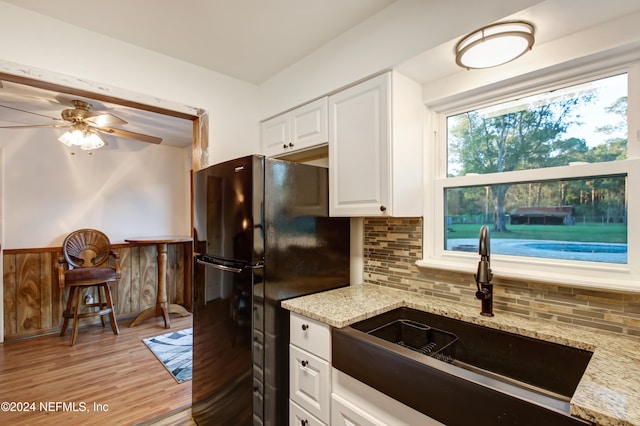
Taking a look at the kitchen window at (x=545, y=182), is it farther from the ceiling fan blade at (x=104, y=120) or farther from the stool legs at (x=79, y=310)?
the stool legs at (x=79, y=310)

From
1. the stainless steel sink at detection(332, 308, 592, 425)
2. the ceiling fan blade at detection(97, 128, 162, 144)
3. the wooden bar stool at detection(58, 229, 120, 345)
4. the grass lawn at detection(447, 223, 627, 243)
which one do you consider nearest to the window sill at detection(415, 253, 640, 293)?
the grass lawn at detection(447, 223, 627, 243)

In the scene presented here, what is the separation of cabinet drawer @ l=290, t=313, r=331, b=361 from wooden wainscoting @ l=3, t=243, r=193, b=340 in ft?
10.8

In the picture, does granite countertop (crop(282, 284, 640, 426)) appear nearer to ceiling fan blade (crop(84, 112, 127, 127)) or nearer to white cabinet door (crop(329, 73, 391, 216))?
white cabinet door (crop(329, 73, 391, 216))

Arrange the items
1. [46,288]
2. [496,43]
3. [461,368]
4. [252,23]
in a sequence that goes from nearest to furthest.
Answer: [461,368]
[496,43]
[252,23]
[46,288]

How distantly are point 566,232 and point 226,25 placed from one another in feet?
6.32

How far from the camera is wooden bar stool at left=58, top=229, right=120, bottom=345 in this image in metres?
3.09

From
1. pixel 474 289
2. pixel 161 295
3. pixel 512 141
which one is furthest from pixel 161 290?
pixel 512 141

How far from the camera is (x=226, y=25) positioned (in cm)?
162

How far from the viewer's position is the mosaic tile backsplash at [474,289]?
1.13 meters

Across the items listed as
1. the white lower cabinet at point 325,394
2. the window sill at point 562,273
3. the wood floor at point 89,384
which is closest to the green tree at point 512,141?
the window sill at point 562,273

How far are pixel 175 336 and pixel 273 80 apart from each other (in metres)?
2.85

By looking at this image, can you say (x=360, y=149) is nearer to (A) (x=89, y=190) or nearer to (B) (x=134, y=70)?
(B) (x=134, y=70)

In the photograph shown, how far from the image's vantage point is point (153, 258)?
403 cm

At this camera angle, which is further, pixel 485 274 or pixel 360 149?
pixel 360 149
